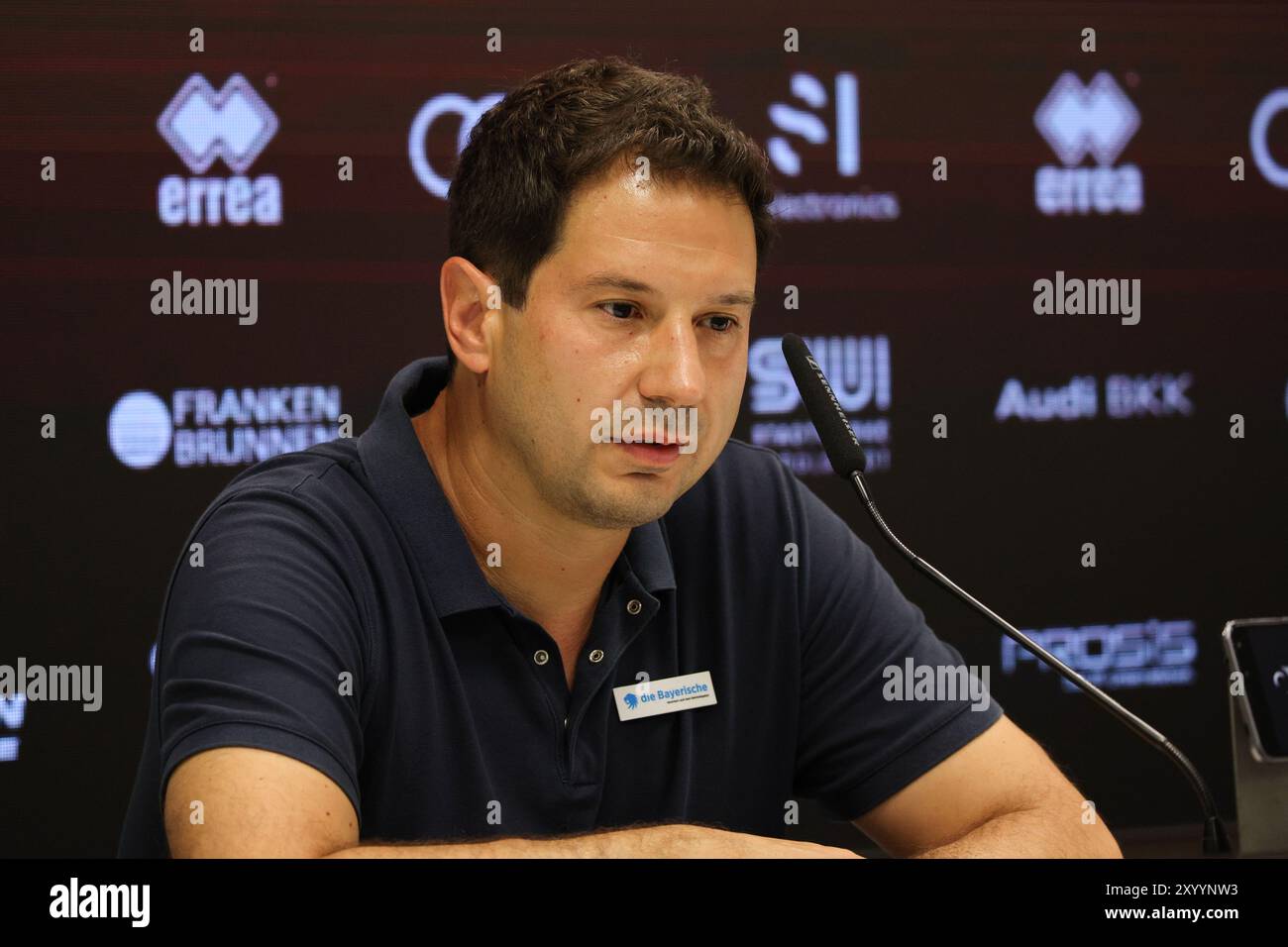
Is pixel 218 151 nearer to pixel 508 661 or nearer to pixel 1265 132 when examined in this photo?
pixel 508 661

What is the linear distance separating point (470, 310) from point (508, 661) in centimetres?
37

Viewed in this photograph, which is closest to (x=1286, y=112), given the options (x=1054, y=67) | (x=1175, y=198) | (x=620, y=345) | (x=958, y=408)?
(x=1175, y=198)

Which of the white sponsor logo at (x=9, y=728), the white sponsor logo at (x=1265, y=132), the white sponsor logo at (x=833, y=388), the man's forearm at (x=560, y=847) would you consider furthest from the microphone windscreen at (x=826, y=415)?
the white sponsor logo at (x=1265, y=132)

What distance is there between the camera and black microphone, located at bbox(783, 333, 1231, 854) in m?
1.09

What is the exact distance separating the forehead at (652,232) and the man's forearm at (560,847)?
20.4 inches

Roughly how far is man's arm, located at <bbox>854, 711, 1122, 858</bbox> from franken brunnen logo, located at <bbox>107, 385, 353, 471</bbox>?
123cm

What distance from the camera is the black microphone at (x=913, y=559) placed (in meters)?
1.09

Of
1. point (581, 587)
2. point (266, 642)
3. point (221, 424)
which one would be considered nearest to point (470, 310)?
point (581, 587)

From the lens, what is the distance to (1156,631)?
2605 millimetres

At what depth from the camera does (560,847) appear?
104 cm

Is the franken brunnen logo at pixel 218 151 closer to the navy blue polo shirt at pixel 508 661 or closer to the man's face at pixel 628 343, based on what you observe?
the navy blue polo shirt at pixel 508 661

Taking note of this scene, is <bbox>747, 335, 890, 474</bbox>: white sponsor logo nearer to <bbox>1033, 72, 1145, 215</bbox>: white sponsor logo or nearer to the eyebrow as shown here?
<bbox>1033, 72, 1145, 215</bbox>: white sponsor logo
